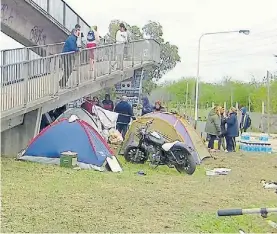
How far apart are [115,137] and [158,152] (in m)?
4.77

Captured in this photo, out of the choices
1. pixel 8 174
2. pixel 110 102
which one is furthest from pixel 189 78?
pixel 8 174

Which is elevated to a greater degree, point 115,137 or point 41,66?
point 41,66

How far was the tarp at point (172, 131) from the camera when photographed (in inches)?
648

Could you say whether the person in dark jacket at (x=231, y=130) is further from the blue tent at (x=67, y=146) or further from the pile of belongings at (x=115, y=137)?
the blue tent at (x=67, y=146)

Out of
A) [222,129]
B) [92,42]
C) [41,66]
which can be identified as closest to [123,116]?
[92,42]

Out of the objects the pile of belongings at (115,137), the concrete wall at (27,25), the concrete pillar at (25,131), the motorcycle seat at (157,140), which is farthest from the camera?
the concrete wall at (27,25)

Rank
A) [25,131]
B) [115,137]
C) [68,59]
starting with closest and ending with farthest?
[25,131] < [68,59] < [115,137]

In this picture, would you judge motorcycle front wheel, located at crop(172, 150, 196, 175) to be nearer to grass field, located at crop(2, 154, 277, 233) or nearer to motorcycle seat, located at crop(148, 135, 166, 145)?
grass field, located at crop(2, 154, 277, 233)

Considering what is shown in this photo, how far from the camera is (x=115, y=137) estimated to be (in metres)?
19.3

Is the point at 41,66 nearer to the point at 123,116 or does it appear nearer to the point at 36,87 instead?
the point at 36,87

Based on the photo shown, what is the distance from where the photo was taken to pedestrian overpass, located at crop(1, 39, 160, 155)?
1288 cm

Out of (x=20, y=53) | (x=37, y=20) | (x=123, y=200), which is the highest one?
(x=37, y=20)

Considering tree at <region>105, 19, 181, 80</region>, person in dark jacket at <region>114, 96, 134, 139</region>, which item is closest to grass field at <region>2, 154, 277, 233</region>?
person in dark jacket at <region>114, 96, 134, 139</region>

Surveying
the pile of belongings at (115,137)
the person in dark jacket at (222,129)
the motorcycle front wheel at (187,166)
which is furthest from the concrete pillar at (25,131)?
the person in dark jacket at (222,129)
